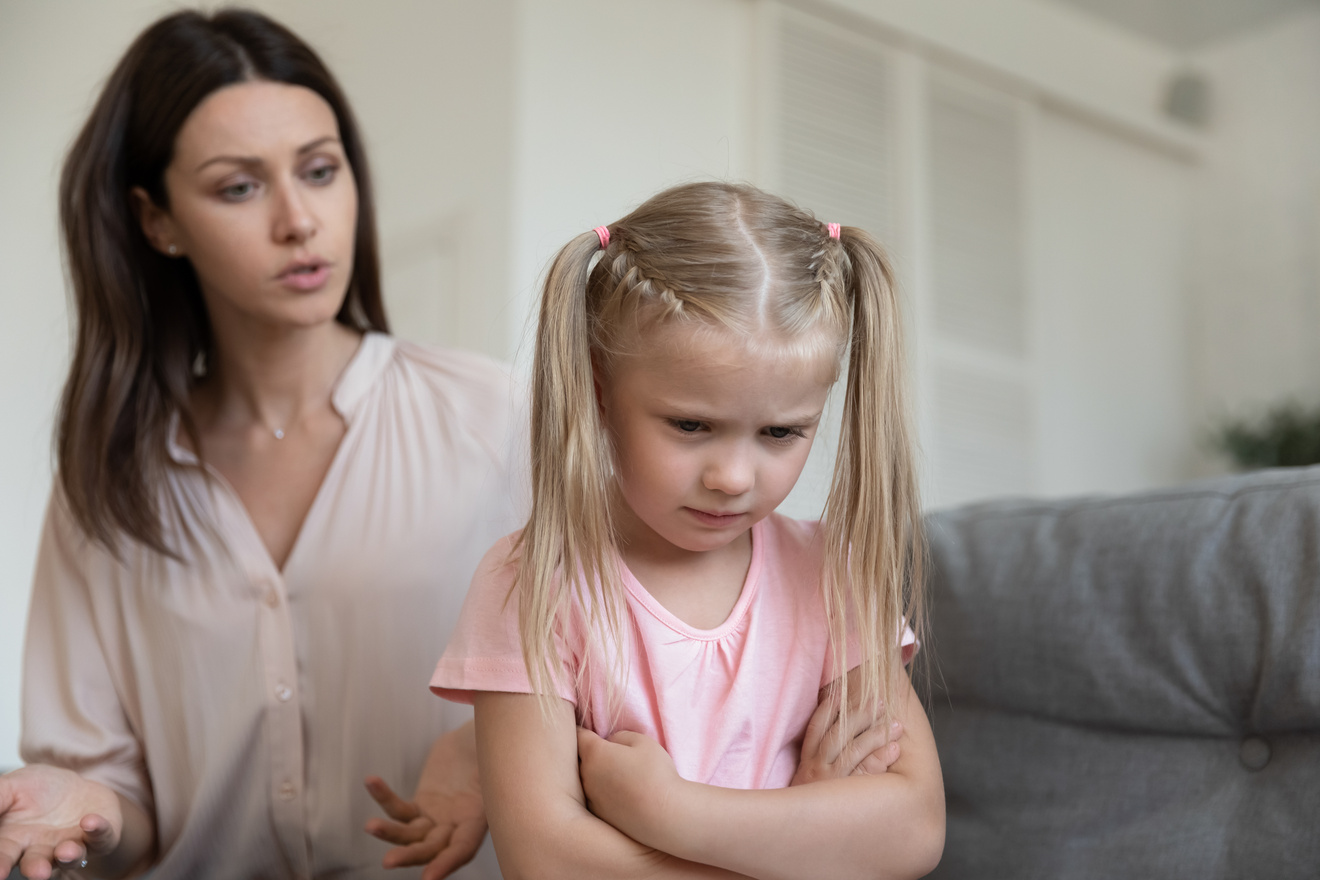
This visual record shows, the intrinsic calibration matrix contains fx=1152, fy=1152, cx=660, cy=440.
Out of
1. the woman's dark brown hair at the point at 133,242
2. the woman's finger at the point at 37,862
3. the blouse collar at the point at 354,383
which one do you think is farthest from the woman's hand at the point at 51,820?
the blouse collar at the point at 354,383

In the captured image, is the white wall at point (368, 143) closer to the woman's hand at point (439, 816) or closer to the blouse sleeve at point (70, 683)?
the blouse sleeve at point (70, 683)

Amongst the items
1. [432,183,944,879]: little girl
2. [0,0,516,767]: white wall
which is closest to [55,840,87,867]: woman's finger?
[432,183,944,879]: little girl

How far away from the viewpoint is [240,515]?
142 cm

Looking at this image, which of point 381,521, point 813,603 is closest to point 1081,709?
point 813,603

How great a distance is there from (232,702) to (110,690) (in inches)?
7.2

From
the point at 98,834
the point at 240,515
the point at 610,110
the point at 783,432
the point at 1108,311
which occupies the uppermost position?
the point at 610,110

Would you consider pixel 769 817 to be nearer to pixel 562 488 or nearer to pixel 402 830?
pixel 562 488

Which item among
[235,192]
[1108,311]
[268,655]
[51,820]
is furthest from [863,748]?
[1108,311]

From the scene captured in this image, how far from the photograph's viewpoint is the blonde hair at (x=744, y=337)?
37.6 inches

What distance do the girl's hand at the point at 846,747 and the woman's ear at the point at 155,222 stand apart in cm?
103

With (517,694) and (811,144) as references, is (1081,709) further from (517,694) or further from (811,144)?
(811,144)

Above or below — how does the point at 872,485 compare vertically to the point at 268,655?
above

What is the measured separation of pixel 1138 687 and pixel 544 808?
0.67 m

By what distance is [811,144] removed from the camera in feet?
13.1
